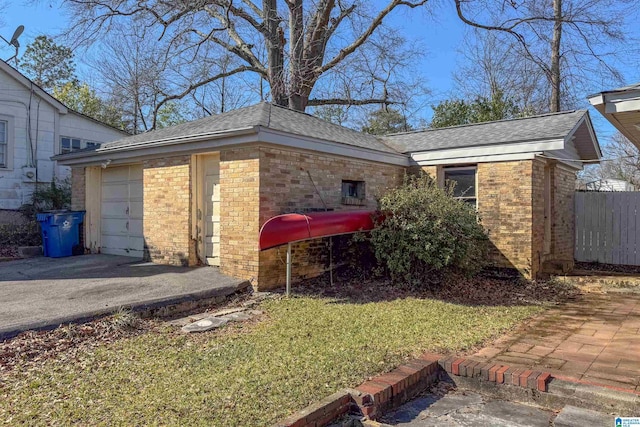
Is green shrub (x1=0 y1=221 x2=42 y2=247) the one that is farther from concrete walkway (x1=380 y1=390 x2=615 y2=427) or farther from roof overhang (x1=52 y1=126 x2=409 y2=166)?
concrete walkway (x1=380 y1=390 x2=615 y2=427)

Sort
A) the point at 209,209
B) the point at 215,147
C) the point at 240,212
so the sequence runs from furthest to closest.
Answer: the point at 209,209, the point at 215,147, the point at 240,212

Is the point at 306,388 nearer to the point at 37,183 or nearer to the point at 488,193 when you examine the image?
the point at 488,193

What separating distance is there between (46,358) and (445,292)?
252 inches

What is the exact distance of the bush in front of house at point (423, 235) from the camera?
8188mm

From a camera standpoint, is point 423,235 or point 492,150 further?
point 492,150

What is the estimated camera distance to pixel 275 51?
1923cm

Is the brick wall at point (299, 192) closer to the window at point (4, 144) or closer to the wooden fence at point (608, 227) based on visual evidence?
the wooden fence at point (608, 227)

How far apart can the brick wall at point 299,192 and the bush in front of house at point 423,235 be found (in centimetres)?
114

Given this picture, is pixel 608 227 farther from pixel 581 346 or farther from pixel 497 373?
pixel 497 373

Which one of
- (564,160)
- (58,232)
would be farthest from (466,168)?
(58,232)

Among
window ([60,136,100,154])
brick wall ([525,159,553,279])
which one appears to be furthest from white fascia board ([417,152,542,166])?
window ([60,136,100,154])

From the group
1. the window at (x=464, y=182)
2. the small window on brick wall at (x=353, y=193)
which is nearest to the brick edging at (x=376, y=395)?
the small window on brick wall at (x=353, y=193)

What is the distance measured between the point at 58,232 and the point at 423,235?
335 inches

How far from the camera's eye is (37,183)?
47.9 ft
